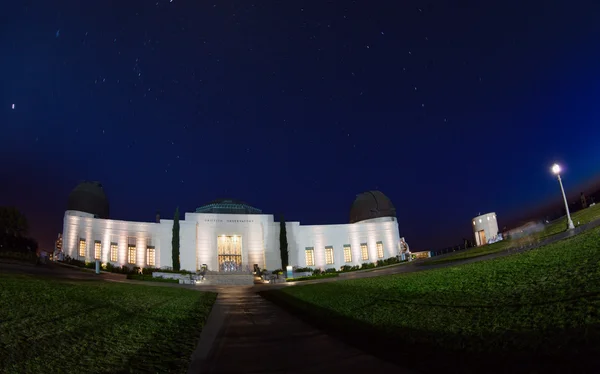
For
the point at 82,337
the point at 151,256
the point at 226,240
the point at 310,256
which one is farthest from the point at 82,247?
the point at 82,337

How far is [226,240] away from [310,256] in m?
11.9

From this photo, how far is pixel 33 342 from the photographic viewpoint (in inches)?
176

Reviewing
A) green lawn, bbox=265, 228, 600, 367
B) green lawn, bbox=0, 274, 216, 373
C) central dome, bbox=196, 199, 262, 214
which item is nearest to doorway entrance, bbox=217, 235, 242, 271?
central dome, bbox=196, 199, 262, 214

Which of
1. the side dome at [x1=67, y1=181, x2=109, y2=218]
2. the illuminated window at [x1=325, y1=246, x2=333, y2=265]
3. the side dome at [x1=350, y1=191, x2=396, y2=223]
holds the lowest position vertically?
the illuminated window at [x1=325, y1=246, x2=333, y2=265]

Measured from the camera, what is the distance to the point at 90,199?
45.4 meters

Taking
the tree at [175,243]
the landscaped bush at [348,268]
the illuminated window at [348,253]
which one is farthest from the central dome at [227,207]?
the landscaped bush at [348,268]

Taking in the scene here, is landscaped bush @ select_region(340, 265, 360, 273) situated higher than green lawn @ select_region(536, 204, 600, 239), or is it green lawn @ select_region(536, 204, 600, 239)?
green lawn @ select_region(536, 204, 600, 239)

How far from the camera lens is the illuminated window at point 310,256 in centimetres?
4587

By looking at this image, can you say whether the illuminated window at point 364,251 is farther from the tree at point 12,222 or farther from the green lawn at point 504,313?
the tree at point 12,222

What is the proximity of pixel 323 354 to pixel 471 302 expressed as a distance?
252cm

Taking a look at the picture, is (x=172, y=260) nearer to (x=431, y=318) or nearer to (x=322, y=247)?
(x=322, y=247)

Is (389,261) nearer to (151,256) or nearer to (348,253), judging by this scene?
(348,253)

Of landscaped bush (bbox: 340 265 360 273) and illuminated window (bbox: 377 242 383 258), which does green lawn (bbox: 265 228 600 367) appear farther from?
illuminated window (bbox: 377 242 383 258)

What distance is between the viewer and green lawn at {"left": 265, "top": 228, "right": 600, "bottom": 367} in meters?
3.25
